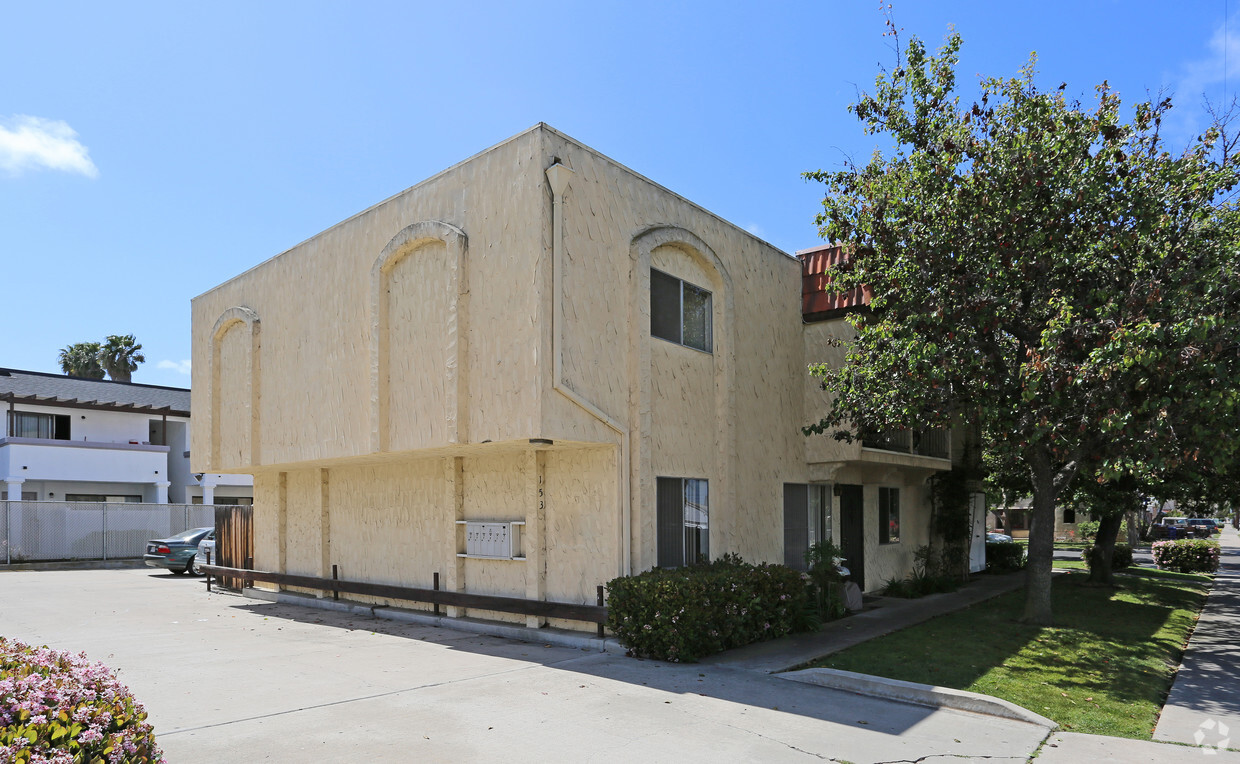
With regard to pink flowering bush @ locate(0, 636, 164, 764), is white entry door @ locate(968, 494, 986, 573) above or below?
below

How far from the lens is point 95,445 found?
3341cm

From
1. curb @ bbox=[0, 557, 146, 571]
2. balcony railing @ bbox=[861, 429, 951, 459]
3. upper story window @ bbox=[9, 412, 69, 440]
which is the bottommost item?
curb @ bbox=[0, 557, 146, 571]

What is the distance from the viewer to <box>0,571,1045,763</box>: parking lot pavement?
698 centimetres

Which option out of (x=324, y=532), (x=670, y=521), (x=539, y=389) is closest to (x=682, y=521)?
(x=670, y=521)

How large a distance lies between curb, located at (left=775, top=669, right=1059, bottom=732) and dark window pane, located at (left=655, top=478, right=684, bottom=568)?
2.93m

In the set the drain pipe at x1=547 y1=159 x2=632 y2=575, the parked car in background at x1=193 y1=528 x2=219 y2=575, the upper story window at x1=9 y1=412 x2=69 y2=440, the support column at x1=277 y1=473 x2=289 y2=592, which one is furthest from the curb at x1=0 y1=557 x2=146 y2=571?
the drain pipe at x1=547 y1=159 x2=632 y2=575

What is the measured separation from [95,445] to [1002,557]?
33.2m

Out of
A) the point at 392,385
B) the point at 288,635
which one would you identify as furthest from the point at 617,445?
the point at 288,635

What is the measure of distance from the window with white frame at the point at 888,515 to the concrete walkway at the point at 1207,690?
5.57 m

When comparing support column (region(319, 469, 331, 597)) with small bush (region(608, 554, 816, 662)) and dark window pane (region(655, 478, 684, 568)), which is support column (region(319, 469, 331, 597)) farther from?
small bush (region(608, 554, 816, 662))

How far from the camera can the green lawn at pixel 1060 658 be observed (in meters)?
8.58

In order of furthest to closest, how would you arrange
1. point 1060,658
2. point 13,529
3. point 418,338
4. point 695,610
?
1. point 13,529
2. point 418,338
3. point 1060,658
4. point 695,610

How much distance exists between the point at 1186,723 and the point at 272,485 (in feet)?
55.2

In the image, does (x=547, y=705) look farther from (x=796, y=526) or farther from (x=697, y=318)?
(x=796, y=526)
